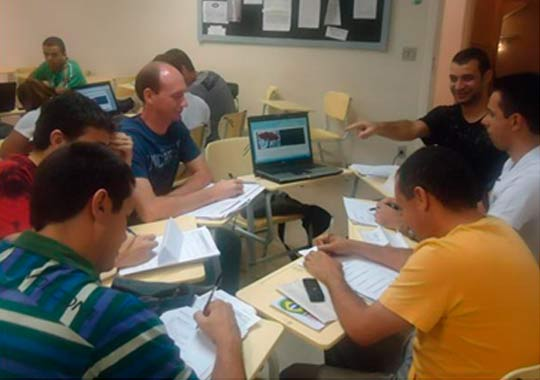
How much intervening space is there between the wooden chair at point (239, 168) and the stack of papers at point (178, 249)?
3.16ft

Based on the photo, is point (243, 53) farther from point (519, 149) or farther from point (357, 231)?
point (519, 149)

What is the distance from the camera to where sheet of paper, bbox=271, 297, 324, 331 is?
1.41 metres

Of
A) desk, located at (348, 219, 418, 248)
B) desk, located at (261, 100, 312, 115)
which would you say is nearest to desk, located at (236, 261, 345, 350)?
desk, located at (348, 219, 418, 248)

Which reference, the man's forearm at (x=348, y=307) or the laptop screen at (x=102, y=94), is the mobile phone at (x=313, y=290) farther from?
the laptop screen at (x=102, y=94)

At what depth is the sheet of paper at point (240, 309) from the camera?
4.45ft

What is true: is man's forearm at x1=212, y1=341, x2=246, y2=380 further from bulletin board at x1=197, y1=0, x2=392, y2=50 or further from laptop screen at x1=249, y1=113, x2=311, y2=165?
bulletin board at x1=197, y1=0, x2=392, y2=50

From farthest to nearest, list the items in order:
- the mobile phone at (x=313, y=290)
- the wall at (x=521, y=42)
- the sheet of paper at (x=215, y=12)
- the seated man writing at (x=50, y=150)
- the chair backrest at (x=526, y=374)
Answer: the wall at (x=521, y=42)
the sheet of paper at (x=215, y=12)
the seated man writing at (x=50, y=150)
the mobile phone at (x=313, y=290)
the chair backrest at (x=526, y=374)

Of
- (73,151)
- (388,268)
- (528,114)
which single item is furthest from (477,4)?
(73,151)

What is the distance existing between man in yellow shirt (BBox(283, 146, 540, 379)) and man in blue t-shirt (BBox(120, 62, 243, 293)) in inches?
45.2

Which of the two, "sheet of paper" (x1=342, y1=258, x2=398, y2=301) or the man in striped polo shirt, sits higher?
the man in striped polo shirt

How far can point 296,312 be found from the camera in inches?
57.6

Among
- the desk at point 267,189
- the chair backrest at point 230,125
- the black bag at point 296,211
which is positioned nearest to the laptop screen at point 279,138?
the desk at point 267,189

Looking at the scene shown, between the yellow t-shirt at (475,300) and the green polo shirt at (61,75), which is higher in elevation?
the green polo shirt at (61,75)

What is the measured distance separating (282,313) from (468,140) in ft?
5.43
